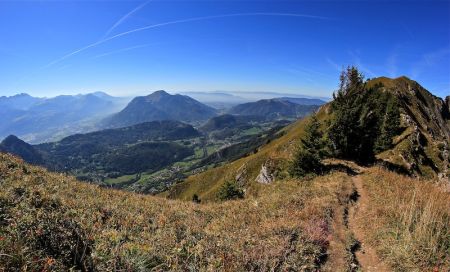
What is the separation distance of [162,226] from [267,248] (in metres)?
4.07

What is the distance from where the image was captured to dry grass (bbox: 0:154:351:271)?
20.3 feet

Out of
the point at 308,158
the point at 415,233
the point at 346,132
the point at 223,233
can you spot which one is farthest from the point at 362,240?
the point at 346,132

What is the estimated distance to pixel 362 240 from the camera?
11.6 meters

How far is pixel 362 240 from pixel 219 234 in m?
5.68

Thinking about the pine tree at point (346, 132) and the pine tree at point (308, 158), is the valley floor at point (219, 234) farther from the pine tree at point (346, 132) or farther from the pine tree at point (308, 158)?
the pine tree at point (346, 132)

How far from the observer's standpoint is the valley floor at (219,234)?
20.9 ft

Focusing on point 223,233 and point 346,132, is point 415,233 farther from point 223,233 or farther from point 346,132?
point 346,132

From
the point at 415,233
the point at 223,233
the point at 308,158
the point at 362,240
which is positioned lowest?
the point at 362,240

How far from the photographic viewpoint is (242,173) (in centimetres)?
9419

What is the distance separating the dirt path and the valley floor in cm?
4

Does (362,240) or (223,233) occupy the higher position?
(223,233)

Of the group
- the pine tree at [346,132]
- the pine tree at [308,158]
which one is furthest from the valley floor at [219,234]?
the pine tree at [346,132]

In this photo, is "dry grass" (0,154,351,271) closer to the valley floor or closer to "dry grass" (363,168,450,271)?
the valley floor

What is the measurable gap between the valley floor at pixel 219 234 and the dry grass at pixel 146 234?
1.1 inches
